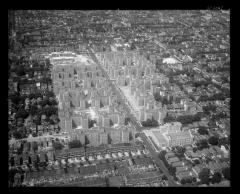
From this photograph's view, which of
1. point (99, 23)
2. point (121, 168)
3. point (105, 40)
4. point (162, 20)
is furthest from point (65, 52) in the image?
point (121, 168)

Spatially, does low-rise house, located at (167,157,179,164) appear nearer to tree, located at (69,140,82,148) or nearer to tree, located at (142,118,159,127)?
tree, located at (142,118,159,127)

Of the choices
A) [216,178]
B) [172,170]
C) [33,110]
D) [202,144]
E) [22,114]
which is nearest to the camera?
[216,178]

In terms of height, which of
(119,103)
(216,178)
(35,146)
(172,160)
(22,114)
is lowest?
(216,178)

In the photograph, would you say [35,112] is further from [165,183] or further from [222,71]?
[222,71]

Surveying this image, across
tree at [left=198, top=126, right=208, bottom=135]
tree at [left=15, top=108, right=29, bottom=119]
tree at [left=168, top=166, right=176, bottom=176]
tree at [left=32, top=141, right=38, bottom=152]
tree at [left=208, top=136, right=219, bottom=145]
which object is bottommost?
tree at [left=168, top=166, right=176, bottom=176]

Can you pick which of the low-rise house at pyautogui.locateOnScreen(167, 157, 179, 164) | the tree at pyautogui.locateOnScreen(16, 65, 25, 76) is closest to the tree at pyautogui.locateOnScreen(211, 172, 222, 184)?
the low-rise house at pyautogui.locateOnScreen(167, 157, 179, 164)

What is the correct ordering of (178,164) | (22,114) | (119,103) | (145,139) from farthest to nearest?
(119,103)
(22,114)
(145,139)
(178,164)

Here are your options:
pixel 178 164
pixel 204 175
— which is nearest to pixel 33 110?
pixel 178 164

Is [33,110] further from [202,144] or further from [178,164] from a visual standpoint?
[202,144]

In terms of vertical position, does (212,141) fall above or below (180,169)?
above
